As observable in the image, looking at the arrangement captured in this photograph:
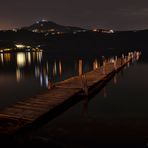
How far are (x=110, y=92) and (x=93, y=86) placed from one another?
2.87 meters

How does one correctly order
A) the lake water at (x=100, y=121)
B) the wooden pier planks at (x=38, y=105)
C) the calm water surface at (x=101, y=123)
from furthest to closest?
1. the wooden pier planks at (x=38, y=105)
2. the lake water at (x=100, y=121)
3. the calm water surface at (x=101, y=123)

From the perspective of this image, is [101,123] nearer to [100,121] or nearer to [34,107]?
[100,121]

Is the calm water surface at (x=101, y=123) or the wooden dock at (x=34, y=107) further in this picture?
the wooden dock at (x=34, y=107)

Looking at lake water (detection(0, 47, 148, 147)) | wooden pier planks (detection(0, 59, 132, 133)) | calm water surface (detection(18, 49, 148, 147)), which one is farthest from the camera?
wooden pier planks (detection(0, 59, 132, 133))

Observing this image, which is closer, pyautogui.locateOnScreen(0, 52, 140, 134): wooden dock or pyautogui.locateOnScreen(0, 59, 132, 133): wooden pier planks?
pyautogui.locateOnScreen(0, 52, 140, 134): wooden dock

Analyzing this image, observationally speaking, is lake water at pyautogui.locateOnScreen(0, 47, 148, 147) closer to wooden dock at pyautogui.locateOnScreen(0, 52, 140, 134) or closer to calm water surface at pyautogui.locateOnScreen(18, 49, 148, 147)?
calm water surface at pyautogui.locateOnScreen(18, 49, 148, 147)

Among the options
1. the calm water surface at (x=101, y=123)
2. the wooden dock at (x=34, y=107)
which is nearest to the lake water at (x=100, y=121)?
the calm water surface at (x=101, y=123)

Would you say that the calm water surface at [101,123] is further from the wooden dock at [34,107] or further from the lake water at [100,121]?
the wooden dock at [34,107]

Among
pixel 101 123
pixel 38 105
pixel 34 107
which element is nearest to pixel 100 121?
pixel 101 123

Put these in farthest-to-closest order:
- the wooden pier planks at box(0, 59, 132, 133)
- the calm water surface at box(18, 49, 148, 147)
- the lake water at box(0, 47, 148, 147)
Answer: the wooden pier planks at box(0, 59, 132, 133), the lake water at box(0, 47, 148, 147), the calm water surface at box(18, 49, 148, 147)

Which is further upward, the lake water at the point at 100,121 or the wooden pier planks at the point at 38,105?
the wooden pier planks at the point at 38,105

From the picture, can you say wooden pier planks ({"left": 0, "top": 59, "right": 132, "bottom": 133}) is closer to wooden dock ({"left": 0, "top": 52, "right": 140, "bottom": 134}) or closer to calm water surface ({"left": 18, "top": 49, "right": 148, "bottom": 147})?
wooden dock ({"left": 0, "top": 52, "right": 140, "bottom": 134})

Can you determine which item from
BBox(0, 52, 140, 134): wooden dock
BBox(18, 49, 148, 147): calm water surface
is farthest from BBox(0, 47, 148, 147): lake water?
BBox(0, 52, 140, 134): wooden dock

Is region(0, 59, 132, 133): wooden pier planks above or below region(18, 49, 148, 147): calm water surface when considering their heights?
above
